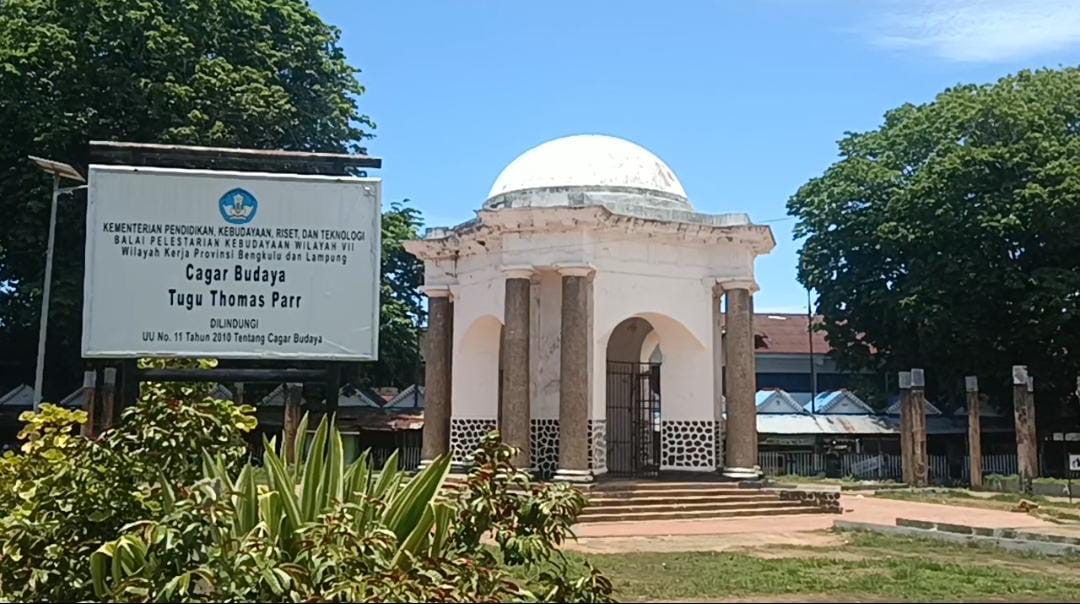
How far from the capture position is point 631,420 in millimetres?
20562

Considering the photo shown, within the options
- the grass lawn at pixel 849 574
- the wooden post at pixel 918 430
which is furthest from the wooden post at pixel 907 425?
the grass lawn at pixel 849 574

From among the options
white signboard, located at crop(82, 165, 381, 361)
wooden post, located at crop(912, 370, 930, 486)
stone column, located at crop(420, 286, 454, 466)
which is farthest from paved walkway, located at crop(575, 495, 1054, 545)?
white signboard, located at crop(82, 165, 381, 361)

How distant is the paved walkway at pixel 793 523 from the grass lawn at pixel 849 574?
1.96 m

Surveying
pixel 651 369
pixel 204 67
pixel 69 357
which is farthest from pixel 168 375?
pixel 69 357

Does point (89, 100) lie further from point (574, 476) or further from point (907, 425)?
point (907, 425)

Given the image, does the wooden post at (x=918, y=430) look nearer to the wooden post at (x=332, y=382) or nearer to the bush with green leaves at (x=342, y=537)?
the wooden post at (x=332, y=382)

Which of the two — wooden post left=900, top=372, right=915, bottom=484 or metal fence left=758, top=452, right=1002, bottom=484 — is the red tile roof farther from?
wooden post left=900, top=372, right=915, bottom=484

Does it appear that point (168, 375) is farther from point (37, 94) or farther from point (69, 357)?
point (69, 357)

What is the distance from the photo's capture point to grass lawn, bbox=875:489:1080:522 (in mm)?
17906

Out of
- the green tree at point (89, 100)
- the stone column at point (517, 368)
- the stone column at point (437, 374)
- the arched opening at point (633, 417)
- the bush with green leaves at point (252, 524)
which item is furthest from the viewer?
the green tree at point (89, 100)

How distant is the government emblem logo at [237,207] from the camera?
8.45m

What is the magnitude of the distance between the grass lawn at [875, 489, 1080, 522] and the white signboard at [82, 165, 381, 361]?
1342 centimetres

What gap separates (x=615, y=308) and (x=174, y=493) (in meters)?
11.6

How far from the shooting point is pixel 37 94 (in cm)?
2489
